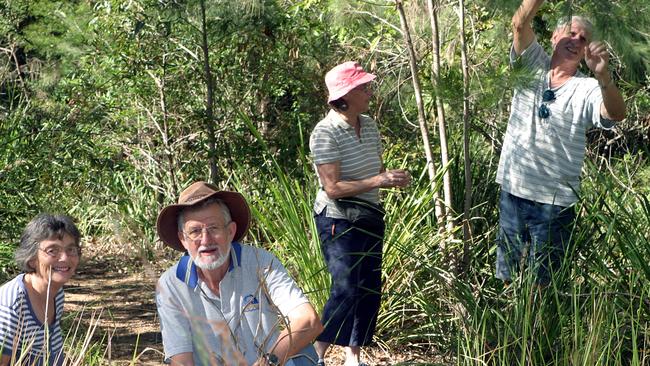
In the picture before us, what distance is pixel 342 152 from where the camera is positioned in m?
4.84

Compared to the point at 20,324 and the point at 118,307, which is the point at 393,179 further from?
the point at 118,307

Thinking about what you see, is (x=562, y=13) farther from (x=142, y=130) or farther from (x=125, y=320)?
(x=142, y=130)

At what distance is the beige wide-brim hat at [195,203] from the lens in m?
3.58

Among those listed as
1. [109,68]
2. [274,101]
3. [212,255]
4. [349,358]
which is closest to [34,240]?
[212,255]

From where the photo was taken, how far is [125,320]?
6422mm

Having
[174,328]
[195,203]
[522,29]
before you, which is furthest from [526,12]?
[174,328]

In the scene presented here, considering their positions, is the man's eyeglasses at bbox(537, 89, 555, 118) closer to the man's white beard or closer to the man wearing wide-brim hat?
the man wearing wide-brim hat

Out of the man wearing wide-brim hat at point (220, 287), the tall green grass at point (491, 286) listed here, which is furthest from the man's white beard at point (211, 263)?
the tall green grass at point (491, 286)

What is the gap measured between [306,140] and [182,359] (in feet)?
14.2

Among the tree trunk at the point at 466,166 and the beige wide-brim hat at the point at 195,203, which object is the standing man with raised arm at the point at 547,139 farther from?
the beige wide-brim hat at the point at 195,203

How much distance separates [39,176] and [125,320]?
3.74 feet

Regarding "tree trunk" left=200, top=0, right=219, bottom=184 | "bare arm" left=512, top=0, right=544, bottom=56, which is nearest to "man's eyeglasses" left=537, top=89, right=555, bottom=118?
"bare arm" left=512, top=0, right=544, bottom=56

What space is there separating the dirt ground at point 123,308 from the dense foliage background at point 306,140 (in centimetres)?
27

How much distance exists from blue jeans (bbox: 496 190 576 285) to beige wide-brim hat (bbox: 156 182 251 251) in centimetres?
128
